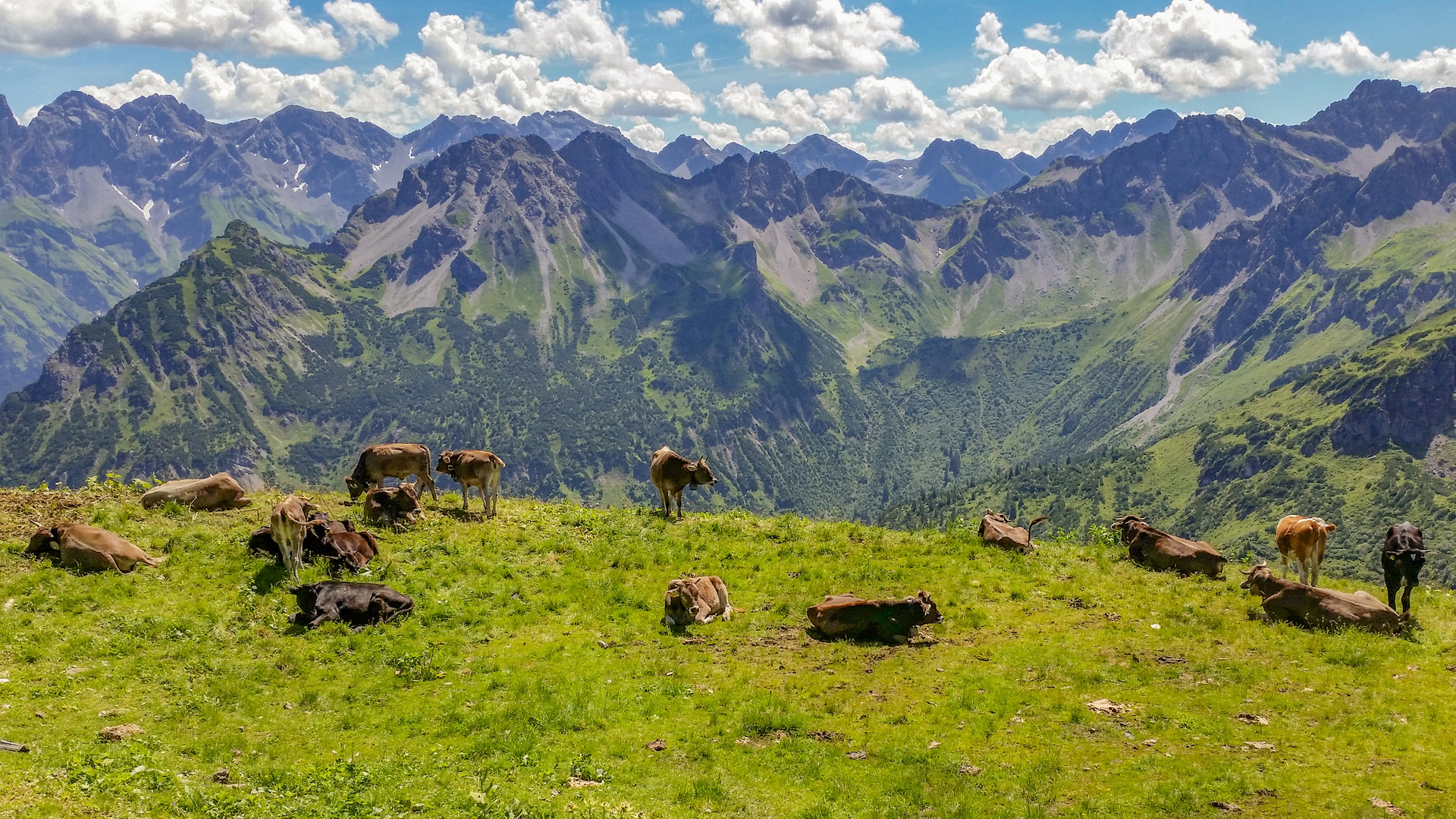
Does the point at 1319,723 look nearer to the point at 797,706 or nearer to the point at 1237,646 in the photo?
the point at 1237,646

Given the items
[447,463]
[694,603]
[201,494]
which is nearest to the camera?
[694,603]

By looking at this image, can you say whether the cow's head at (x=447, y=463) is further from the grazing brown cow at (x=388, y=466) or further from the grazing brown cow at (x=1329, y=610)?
the grazing brown cow at (x=1329, y=610)

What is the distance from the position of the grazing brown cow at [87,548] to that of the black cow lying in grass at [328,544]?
3.15 metres

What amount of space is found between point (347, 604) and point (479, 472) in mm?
11507

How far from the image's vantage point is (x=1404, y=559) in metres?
25.6

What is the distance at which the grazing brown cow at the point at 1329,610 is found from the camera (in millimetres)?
23953

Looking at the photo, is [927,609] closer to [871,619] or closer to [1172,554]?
[871,619]

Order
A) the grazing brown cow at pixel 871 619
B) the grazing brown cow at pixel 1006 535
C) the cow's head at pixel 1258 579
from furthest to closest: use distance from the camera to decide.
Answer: the grazing brown cow at pixel 1006 535 < the cow's head at pixel 1258 579 < the grazing brown cow at pixel 871 619

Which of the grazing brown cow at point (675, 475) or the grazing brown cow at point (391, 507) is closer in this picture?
the grazing brown cow at point (391, 507)

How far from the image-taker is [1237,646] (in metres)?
23.2

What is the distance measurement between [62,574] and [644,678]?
18.8 m

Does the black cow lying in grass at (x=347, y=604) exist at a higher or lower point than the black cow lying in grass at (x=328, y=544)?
lower

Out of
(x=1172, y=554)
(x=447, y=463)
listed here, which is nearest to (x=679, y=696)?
(x=447, y=463)

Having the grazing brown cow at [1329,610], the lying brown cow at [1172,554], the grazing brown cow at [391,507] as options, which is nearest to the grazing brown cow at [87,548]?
the grazing brown cow at [391,507]
